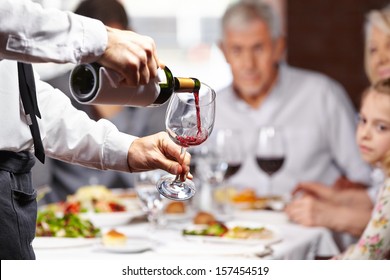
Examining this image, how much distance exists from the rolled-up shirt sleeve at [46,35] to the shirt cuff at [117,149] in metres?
0.28

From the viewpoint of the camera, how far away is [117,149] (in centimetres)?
128

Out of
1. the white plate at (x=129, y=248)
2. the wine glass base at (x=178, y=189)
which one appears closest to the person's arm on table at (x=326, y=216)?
the white plate at (x=129, y=248)

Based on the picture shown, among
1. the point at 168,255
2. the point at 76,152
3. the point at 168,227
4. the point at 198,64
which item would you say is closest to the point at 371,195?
the point at 168,227

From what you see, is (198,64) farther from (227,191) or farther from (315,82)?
(227,191)

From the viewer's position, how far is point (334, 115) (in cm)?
329

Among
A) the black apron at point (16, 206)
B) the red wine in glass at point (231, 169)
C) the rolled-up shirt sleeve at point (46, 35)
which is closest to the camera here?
the rolled-up shirt sleeve at point (46, 35)

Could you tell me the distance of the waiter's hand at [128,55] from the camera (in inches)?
39.6

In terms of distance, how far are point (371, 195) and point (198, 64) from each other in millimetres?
2108

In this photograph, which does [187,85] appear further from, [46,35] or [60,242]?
[60,242]

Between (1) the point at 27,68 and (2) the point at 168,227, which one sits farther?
(2) the point at 168,227

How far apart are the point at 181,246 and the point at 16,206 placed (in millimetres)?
652

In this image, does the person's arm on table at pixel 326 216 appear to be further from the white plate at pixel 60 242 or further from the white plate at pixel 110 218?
the white plate at pixel 60 242

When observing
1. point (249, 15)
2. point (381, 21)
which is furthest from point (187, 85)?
point (249, 15)

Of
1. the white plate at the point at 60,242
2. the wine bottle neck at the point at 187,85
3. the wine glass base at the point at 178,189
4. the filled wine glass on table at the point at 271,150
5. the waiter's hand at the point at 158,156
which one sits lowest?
the white plate at the point at 60,242
